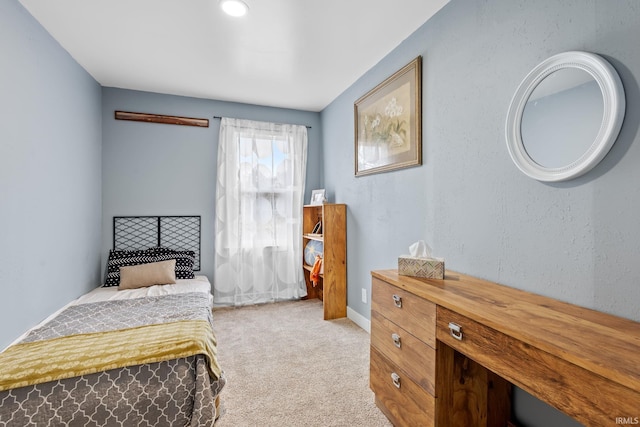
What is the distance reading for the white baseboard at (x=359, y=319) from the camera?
2910 mm

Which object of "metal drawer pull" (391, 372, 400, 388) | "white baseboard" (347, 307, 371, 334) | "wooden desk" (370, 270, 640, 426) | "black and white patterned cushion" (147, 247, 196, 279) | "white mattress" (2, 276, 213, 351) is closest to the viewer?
"wooden desk" (370, 270, 640, 426)

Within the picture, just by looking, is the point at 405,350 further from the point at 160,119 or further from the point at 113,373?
the point at 160,119

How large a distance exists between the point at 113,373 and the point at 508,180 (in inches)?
85.3

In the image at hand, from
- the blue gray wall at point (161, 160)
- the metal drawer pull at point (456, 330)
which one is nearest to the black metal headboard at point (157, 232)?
the blue gray wall at point (161, 160)

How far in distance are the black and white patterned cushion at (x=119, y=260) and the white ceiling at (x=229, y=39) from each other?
71.3 inches

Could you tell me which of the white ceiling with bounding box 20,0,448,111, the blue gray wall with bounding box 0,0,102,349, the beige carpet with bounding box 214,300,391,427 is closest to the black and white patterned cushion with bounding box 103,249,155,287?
the blue gray wall with bounding box 0,0,102,349

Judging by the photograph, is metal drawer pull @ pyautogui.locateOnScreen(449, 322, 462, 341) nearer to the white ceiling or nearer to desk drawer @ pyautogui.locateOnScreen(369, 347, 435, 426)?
desk drawer @ pyautogui.locateOnScreen(369, 347, 435, 426)

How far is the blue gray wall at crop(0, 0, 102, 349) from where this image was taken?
177 cm

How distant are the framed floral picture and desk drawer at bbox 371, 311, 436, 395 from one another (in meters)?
1.18

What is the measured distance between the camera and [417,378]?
1.43 meters

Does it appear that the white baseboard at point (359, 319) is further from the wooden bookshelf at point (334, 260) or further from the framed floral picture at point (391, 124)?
the framed floral picture at point (391, 124)

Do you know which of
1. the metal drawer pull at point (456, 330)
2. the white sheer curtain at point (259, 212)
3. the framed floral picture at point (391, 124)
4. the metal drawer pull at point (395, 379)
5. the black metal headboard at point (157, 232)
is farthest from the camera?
the white sheer curtain at point (259, 212)

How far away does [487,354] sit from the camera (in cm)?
108

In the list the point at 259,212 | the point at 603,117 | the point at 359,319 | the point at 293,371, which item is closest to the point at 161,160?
the point at 259,212
